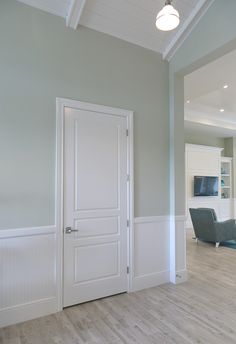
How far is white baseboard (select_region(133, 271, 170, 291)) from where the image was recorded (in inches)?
130

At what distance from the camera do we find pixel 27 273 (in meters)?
2.58

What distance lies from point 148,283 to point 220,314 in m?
1.01

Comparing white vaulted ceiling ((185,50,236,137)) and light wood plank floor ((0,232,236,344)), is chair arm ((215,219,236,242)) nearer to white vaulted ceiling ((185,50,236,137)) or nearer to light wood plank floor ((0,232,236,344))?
light wood plank floor ((0,232,236,344))

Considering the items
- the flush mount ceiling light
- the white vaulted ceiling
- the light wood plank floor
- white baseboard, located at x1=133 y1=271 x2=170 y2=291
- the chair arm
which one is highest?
the white vaulted ceiling

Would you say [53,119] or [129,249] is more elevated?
[53,119]

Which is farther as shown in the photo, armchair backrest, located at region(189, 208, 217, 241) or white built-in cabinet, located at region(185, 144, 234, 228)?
white built-in cabinet, located at region(185, 144, 234, 228)

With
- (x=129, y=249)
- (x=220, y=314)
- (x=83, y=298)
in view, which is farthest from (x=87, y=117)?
(x=220, y=314)

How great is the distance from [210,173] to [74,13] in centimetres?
706

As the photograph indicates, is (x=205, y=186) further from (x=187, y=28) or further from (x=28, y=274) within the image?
(x=28, y=274)

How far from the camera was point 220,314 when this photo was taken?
8.75 feet

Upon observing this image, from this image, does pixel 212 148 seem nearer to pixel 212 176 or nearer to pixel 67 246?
pixel 212 176

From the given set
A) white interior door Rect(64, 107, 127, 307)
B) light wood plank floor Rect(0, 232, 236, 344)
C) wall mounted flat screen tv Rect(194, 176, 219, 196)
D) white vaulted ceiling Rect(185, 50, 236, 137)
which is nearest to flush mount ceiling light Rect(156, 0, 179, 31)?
white interior door Rect(64, 107, 127, 307)

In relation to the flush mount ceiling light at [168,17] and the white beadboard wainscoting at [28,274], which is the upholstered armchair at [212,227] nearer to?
the white beadboard wainscoting at [28,274]

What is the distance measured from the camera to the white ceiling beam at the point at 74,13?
105 inches
